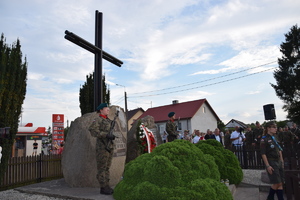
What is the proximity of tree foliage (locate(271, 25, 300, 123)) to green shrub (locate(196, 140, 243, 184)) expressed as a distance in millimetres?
29033

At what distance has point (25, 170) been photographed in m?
9.48

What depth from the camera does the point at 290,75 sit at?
3172 centimetres

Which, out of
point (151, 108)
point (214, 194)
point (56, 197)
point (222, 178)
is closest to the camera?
point (214, 194)

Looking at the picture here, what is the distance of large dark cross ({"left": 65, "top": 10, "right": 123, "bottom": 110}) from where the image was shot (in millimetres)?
7635

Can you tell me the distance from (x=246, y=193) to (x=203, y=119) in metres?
35.5

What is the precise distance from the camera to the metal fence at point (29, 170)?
29.1 feet

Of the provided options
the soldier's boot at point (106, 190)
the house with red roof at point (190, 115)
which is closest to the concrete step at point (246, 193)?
the soldier's boot at point (106, 190)

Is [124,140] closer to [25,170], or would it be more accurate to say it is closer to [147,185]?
[147,185]

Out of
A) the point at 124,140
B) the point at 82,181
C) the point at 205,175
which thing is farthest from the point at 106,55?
the point at 205,175

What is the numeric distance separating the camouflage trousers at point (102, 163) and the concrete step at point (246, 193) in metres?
2.94

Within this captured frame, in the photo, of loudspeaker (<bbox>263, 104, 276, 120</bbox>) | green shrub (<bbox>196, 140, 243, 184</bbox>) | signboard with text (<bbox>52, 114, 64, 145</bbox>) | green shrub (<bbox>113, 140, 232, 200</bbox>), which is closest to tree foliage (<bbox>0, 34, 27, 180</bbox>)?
green shrub (<bbox>113, 140, 232, 200</bbox>)

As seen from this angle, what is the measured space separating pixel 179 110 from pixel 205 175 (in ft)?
121

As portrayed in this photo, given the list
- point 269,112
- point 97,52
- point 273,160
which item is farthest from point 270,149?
point 97,52

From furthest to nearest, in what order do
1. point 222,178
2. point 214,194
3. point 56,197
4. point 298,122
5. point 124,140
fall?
point 298,122 → point 124,140 → point 222,178 → point 56,197 → point 214,194
